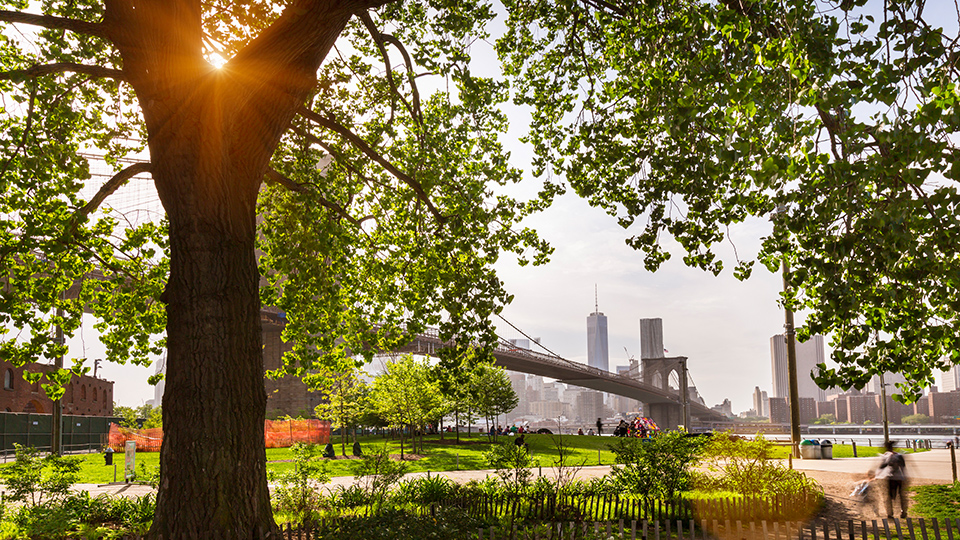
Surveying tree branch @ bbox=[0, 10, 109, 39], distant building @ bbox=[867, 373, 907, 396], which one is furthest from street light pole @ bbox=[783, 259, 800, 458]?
tree branch @ bbox=[0, 10, 109, 39]

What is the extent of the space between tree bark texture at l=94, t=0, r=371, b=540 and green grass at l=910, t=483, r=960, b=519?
11846 mm

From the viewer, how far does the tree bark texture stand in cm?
628

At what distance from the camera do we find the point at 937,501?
13.1 metres

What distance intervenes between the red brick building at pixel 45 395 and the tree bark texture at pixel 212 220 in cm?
3318

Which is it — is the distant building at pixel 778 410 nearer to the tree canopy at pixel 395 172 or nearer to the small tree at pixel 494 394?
the small tree at pixel 494 394

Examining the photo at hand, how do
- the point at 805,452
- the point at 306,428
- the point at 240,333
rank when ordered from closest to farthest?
the point at 240,333
the point at 805,452
the point at 306,428

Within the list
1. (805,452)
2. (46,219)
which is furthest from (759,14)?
(805,452)

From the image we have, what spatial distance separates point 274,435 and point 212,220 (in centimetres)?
3621

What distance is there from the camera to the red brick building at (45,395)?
51094mm

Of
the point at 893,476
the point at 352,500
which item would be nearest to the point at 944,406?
the point at 893,476

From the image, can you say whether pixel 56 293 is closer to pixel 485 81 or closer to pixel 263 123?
pixel 263 123

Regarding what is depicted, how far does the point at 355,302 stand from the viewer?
13.4 m

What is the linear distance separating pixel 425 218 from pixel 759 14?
748cm

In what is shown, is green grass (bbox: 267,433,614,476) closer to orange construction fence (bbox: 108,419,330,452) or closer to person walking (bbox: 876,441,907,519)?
orange construction fence (bbox: 108,419,330,452)
